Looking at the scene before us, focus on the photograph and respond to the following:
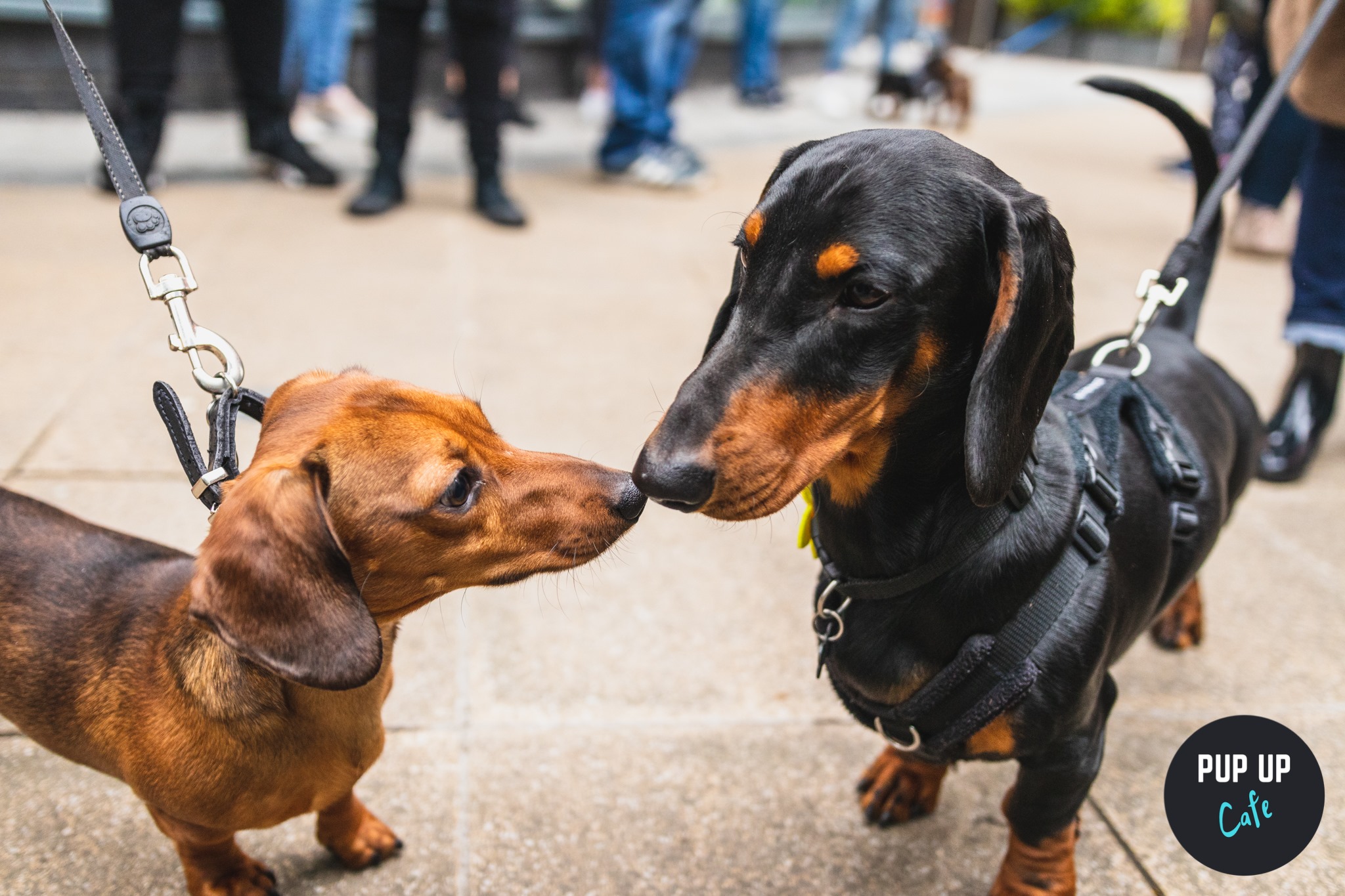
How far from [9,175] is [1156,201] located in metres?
8.62

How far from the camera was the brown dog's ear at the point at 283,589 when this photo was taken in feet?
5.22

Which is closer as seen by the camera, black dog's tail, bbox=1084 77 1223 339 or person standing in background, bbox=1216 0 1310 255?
black dog's tail, bbox=1084 77 1223 339

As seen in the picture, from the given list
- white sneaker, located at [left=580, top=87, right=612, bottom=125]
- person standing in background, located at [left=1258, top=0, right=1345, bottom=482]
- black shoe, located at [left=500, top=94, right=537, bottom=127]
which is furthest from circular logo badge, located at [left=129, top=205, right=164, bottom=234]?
white sneaker, located at [left=580, top=87, right=612, bottom=125]

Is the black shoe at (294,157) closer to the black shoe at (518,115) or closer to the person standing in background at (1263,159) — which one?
the black shoe at (518,115)

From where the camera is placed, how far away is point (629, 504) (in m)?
2.00

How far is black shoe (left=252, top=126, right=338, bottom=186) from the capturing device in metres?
6.55

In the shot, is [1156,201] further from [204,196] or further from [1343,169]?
[204,196]

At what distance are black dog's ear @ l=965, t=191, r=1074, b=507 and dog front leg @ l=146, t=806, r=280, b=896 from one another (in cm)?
161

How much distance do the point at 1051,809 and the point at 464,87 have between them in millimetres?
5535

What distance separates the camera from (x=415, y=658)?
2891 millimetres

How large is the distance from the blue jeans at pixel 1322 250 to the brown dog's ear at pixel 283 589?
3831mm

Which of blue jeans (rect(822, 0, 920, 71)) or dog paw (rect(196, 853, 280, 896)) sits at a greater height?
dog paw (rect(196, 853, 280, 896))

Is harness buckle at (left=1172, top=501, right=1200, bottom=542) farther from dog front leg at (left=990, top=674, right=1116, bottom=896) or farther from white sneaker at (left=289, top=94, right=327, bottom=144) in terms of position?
white sneaker at (left=289, top=94, right=327, bottom=144)

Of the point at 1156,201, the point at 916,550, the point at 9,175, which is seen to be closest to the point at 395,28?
the point at 9,175
